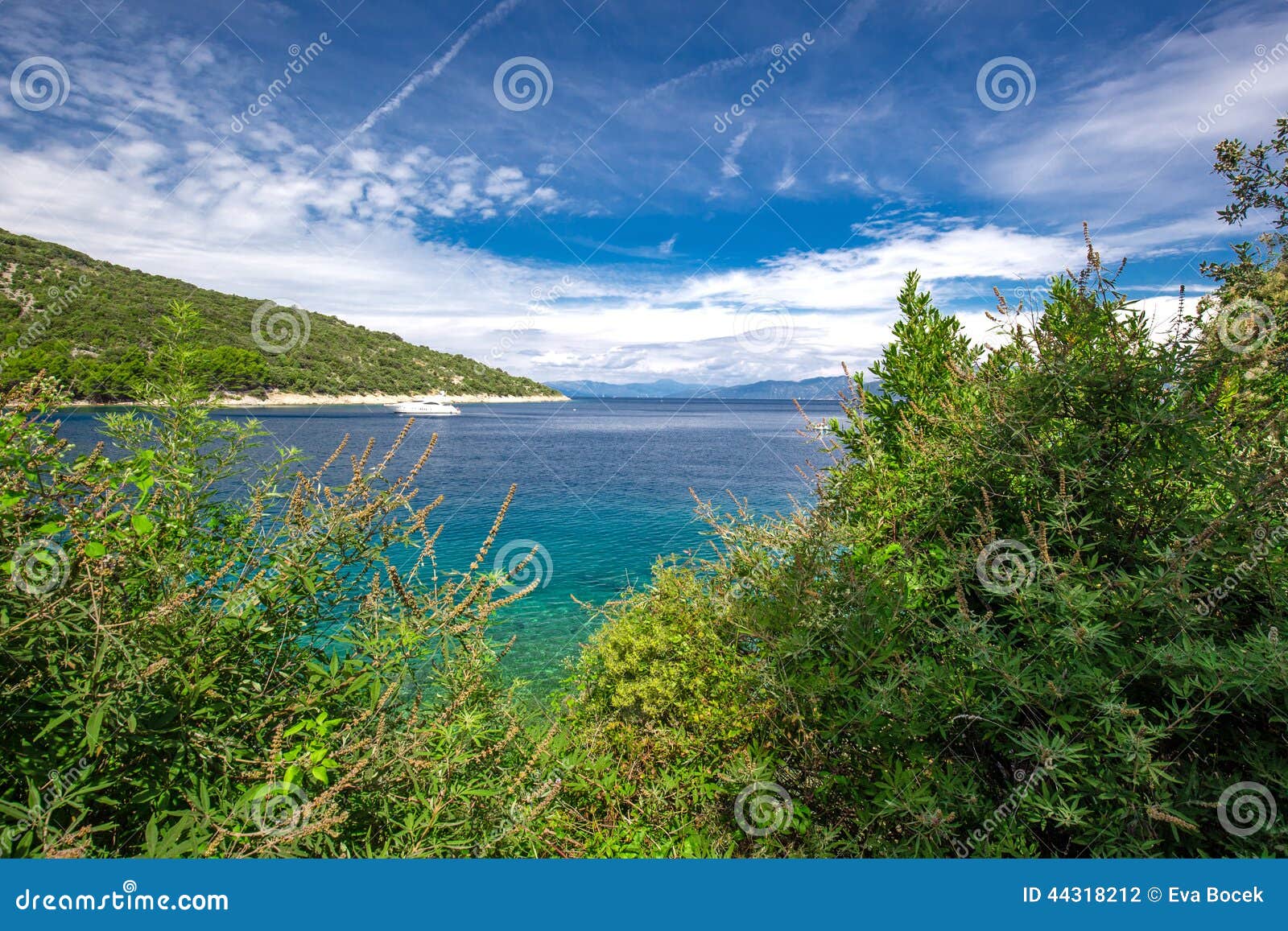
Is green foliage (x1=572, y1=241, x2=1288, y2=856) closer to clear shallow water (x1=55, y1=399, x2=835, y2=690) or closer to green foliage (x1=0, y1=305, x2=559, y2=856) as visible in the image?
clear shallow water (x1=55, y1=399, x2=835, y2=690)

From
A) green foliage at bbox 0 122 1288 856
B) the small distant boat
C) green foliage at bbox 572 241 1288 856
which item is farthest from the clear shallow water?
the small distant boat

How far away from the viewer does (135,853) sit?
7.17ft

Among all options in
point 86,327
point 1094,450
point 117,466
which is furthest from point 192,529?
point 86,327

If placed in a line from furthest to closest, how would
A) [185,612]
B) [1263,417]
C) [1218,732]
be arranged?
[1263,417] → [1218,732] → [185,612]

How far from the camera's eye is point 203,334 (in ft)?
91.4

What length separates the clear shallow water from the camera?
627 inches

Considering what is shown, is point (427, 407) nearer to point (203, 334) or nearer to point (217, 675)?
point (203, 334)

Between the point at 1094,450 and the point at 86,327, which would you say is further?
the point at 86,327

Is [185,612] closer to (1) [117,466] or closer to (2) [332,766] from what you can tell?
(2) [332,766]

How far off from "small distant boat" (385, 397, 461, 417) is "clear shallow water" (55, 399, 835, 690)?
27.8 meters

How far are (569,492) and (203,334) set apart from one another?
20.1 metres

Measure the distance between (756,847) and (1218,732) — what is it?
8.99 ft

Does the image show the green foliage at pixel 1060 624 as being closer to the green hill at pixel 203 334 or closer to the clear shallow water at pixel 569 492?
the clear shallow water at pixel 569 492

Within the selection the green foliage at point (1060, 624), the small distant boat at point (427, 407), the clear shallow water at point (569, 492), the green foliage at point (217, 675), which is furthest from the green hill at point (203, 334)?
the green foliage at point (1060, 624)
